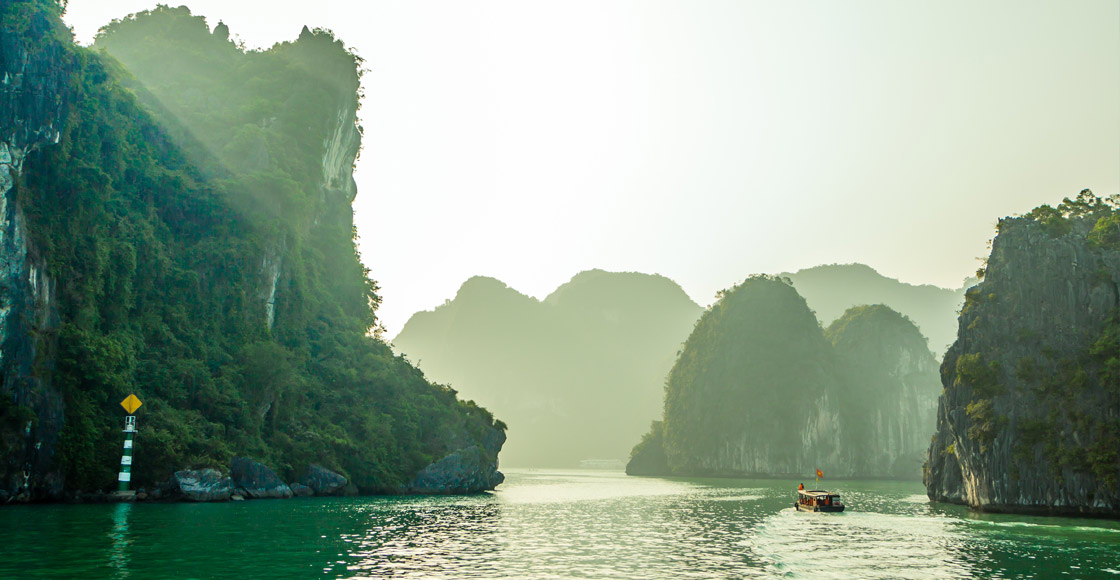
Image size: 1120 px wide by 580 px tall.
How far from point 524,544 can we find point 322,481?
29.0 m

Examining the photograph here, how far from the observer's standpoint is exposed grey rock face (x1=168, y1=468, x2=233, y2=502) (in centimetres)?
4116

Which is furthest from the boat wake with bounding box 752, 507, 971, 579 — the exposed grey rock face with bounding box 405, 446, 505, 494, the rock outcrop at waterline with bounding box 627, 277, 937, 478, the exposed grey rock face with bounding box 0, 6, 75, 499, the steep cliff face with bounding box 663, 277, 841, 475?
the rock outcrop at waterline with bounding box 627, 277, 937, 478

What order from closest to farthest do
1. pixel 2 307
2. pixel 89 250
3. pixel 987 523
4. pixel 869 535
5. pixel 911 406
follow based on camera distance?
pixel 869 535 < pixel 2 307 < pixel 987 523 < pixel 89 250 < pixel 911 406

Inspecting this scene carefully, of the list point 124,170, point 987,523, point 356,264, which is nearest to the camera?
point 987,523

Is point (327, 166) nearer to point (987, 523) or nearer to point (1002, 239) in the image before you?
point (1002, 239)

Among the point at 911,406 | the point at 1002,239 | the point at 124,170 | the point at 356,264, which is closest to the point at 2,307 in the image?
the point at 124,170

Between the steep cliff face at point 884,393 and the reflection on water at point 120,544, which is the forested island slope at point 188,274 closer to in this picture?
the reflection on water at point 120,544

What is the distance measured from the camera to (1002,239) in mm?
50281

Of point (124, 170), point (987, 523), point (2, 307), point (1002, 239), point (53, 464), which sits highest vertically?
point (124, 170)

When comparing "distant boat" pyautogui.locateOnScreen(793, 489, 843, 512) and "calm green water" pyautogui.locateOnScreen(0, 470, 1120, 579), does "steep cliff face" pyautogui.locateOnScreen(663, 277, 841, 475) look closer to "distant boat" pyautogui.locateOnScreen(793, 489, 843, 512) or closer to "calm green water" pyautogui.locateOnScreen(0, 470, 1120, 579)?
"distant boat" pyautogui.locateOnScreen(793, 489, 843, 512)

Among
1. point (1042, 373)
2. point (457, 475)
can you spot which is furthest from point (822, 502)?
point (457, 475)

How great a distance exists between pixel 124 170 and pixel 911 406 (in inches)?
5005

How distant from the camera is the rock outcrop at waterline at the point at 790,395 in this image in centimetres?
12356

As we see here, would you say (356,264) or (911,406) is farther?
(911,406)
